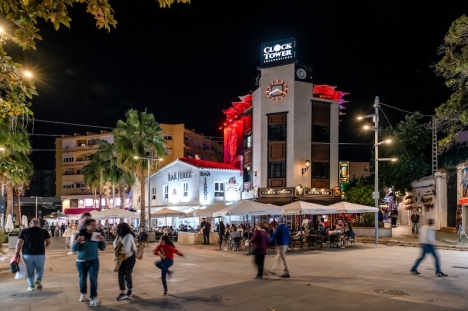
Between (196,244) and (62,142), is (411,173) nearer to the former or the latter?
(196,244)

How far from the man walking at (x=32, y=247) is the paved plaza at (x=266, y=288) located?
0.55 metres

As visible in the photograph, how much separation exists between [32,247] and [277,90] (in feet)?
89.0

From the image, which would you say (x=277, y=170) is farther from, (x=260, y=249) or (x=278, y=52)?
(x=260, y=249)

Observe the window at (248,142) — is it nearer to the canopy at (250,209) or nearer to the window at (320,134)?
the window at (320,134)

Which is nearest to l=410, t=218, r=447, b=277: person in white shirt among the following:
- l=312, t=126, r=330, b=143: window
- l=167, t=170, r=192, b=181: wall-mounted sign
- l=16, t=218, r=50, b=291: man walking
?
l=16, t=218, r=50, b=291: man walking

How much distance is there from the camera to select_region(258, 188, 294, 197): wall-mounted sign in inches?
1366

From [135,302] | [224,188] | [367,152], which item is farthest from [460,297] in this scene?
[367,152]

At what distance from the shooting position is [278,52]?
120ft

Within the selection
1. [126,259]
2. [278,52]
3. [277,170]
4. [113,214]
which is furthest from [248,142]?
[126,259]

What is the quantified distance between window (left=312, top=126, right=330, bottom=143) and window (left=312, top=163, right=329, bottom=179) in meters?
1.95

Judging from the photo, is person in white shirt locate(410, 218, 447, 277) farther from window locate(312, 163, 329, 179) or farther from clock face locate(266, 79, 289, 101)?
clock face locate(266, 79, 289, 101)

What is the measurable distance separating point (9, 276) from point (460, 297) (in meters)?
12.5

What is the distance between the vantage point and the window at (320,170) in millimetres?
36031

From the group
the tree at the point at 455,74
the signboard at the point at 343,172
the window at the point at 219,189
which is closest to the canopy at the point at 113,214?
the window at the point at 219,189
